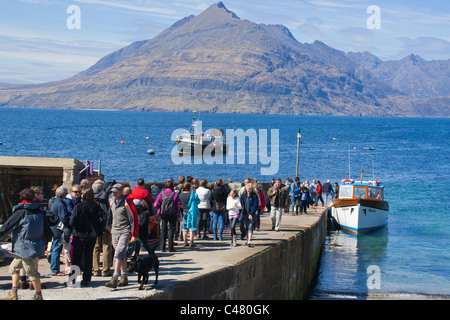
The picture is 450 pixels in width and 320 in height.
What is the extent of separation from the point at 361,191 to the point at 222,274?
2496 cm

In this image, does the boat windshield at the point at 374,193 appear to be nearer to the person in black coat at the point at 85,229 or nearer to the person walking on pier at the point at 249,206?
the person walking on pier at the point at 249,206

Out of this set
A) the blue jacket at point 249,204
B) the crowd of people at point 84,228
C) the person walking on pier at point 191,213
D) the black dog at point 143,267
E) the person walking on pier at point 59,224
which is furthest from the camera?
the blue jacket at point 249,204

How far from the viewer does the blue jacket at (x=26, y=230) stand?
344 inches

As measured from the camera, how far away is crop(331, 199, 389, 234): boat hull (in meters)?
33.8

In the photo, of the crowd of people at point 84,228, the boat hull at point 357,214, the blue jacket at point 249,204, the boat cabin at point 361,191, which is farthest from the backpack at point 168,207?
the boat cabin at point 361,191

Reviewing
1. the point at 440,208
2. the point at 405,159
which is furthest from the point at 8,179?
the point at 405,159

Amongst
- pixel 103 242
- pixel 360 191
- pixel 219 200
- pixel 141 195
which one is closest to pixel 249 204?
pixel 219 200

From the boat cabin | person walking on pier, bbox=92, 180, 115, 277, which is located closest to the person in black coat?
person walking on pier, bbox=92, 180, 115, 277

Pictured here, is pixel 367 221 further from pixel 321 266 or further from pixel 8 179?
pixel 8 179

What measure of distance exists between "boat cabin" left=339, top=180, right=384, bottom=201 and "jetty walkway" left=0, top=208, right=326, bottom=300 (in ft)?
50.0

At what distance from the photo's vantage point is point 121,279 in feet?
32.3

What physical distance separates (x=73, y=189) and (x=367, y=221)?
26.3 meters

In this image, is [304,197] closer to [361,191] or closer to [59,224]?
[361,191]

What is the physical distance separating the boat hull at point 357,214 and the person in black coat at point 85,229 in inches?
1011
